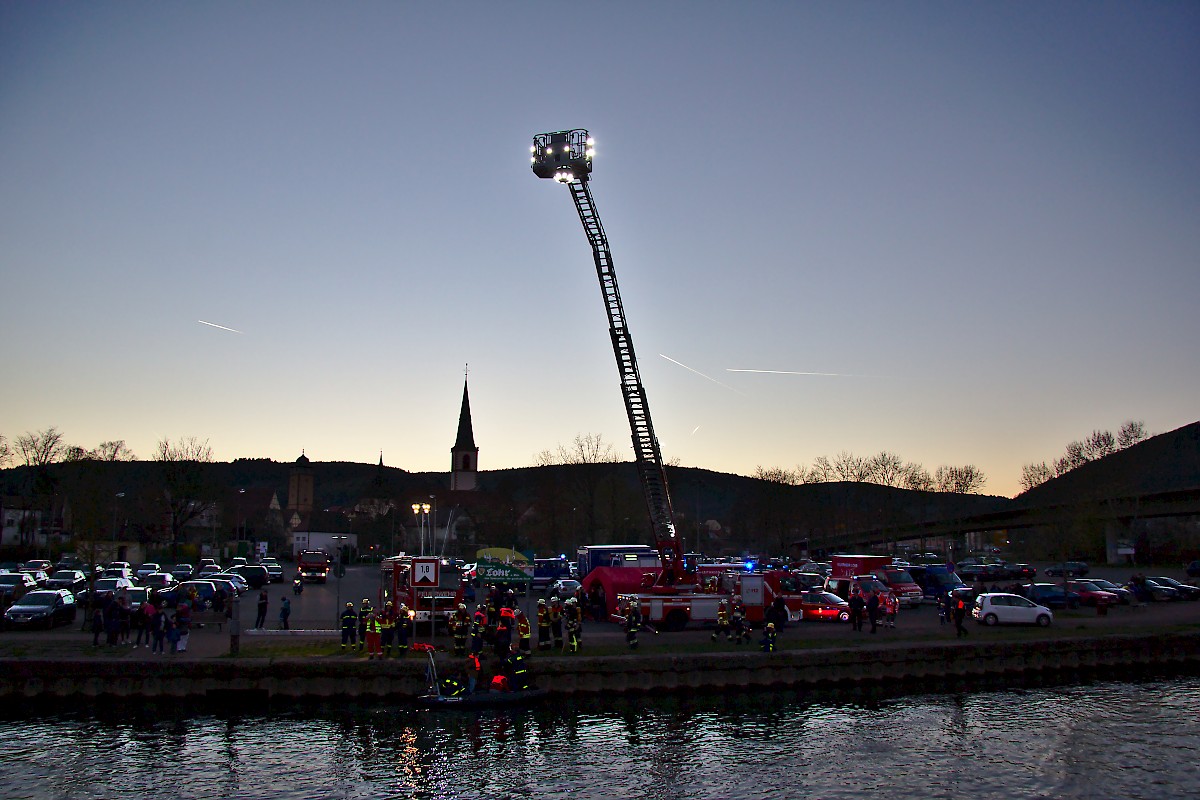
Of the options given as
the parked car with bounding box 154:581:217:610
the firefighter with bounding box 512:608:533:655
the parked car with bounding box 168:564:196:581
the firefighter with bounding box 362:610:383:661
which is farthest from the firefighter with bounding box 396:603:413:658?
the parked car with bounding box 168:564:196:581

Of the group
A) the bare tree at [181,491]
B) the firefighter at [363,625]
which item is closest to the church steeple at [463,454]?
the bare tree at [181,491]

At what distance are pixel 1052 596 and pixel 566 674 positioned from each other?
29608mm

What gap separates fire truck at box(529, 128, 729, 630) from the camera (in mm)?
36125

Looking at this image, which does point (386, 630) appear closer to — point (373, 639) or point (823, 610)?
point (373, 639)

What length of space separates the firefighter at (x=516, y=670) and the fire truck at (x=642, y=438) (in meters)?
8.56

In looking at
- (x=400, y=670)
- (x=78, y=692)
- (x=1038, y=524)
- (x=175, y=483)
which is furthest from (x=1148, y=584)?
(x=175, y=483)

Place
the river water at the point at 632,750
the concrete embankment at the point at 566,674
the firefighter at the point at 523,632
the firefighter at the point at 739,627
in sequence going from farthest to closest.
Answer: the firefighter at the point at 739,627
the firefighter at the point at 523,632
the concrete embankment at the point at 566,674
the river water at the point at 632,750

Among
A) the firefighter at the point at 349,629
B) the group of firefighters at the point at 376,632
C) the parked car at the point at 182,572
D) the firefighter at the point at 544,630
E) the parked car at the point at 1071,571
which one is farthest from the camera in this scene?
the parked car at the point at 1071,571

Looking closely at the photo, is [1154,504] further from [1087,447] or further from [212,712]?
[212,712]

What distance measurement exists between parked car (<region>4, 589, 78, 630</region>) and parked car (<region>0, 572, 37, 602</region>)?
12.4ft

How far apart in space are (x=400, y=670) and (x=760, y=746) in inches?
449

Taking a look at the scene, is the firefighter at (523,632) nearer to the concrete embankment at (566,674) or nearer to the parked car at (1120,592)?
the concrete embankment at (566,674)

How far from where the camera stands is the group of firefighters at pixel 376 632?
2931 cm

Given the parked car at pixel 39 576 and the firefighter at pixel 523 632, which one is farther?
the parked car at pixel 39 576
